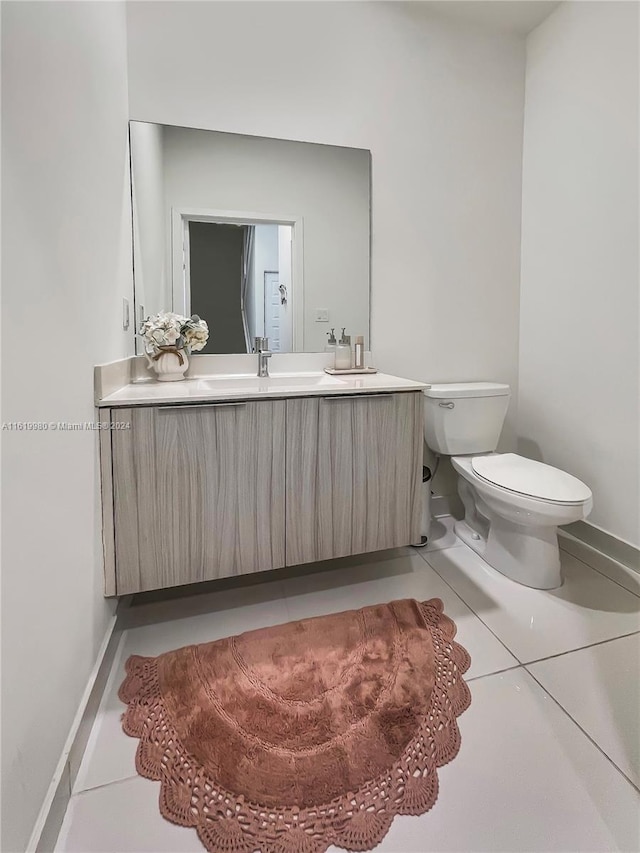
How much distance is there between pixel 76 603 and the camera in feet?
3.69

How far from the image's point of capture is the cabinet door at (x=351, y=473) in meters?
1.64

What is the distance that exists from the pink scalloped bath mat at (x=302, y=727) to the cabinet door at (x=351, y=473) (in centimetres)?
29

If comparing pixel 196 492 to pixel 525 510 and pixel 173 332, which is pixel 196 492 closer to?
pixel 173 332

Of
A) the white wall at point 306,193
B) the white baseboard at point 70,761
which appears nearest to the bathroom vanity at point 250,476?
the white baseboard at point 70,761

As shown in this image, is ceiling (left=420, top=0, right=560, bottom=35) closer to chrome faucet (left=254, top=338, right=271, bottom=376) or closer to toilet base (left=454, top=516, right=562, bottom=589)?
chrome faucet (left=254, top=338, right=271, bottom=376)

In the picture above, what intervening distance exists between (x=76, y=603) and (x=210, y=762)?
50 cm

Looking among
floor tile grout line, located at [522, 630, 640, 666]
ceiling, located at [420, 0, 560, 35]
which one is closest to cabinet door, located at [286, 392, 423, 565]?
floor tile grout line, located at [522, 630, 640, 666]

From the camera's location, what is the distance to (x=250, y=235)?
2025mm

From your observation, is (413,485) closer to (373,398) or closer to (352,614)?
(373,398)

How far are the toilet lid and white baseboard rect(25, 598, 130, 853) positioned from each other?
150cm

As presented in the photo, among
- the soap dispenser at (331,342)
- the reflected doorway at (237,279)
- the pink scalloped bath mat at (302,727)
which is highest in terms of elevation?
the reflected doorway at (237,279)

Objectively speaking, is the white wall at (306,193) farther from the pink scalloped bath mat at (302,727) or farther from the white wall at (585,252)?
the pink scalloped bath mat at (302,727)

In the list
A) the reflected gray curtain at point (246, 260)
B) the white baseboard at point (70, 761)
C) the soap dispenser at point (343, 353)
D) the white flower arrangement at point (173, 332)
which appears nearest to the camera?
the white baseboard at point (70, 761)

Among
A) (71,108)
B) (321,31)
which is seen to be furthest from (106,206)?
(321,31)
